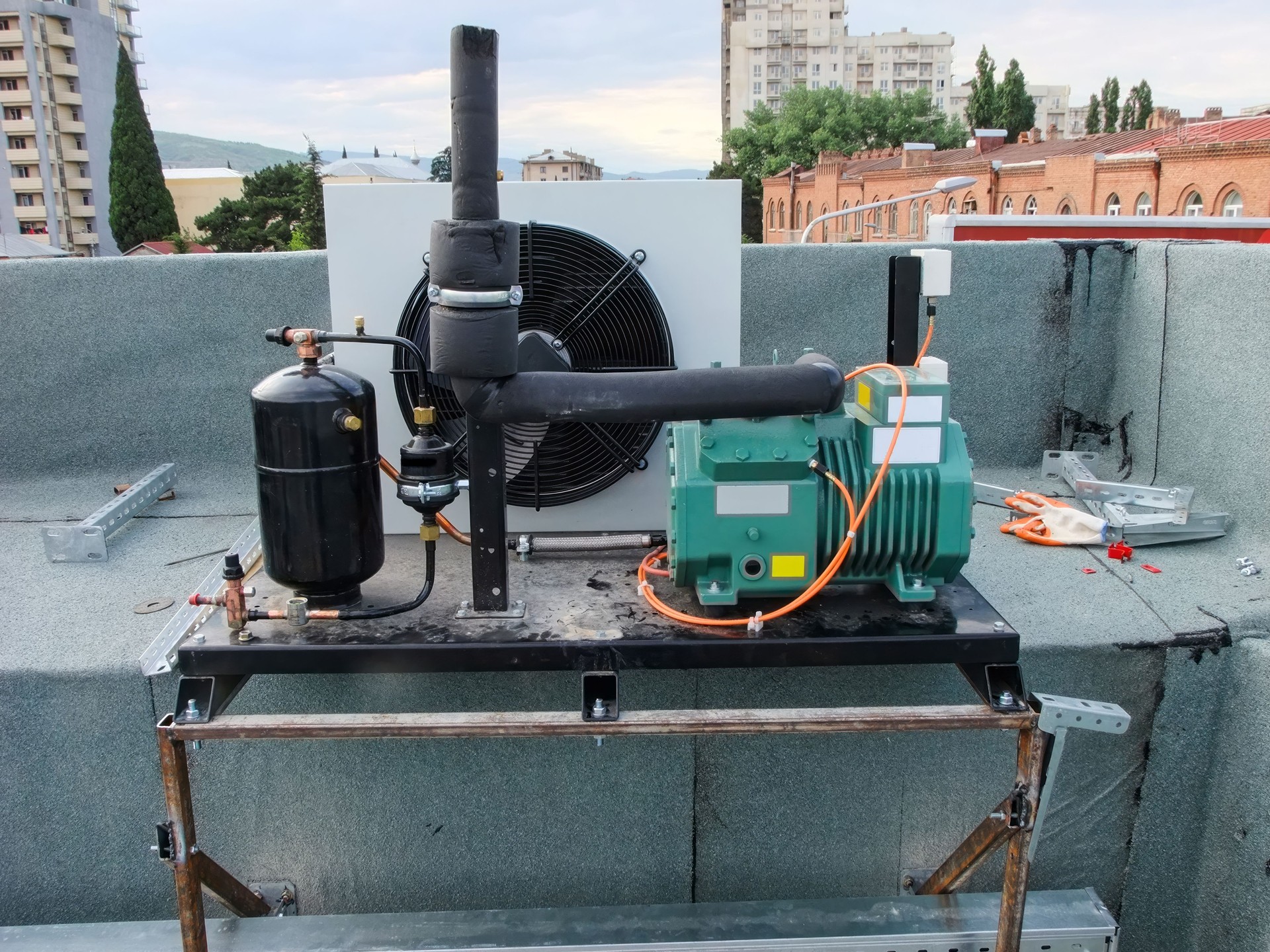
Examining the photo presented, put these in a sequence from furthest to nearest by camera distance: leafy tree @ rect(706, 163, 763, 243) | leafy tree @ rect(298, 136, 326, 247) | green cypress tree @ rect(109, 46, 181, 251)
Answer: leafy tree @ rect(706, 163, 763, 243) < green cypress tree @ rect(109, 46, 181, 251) < leafy tree @ rect(298, 136, 326, 247)

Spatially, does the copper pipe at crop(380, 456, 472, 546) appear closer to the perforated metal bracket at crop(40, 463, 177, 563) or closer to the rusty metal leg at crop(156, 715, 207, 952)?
the rusty metal leg at crop(156, 715, 207, 952)

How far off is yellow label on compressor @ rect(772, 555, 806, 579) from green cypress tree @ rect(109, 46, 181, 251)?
39.2 meters

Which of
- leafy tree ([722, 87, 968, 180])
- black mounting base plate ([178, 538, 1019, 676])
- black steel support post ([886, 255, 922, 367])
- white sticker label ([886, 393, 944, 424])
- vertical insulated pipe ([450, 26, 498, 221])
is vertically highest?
leafy tree ([722, 87, 968, 180])

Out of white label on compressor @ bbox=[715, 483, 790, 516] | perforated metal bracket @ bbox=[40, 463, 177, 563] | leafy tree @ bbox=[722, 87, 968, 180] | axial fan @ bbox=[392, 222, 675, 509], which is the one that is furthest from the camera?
leafy tree @ bbox=[722, 87, 968, 180]

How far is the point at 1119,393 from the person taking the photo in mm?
3211

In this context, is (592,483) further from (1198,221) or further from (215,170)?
(215,170)

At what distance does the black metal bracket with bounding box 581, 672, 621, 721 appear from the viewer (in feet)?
5.30

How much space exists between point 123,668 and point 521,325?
1145mm

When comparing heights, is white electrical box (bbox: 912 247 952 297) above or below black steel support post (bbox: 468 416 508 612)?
above

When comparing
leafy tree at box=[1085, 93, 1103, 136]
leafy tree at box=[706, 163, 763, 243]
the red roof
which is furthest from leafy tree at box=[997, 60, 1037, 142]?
the red roof

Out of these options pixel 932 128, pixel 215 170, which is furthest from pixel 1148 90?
pixel 215 170

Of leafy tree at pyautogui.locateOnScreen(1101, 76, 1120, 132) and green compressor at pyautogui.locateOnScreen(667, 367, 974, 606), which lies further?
leafy tree at pyautogui.locateOnScreen(1101, 76, 1120, 132)

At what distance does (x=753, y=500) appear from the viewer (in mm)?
1765

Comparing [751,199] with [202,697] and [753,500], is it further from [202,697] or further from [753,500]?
[202,697]
